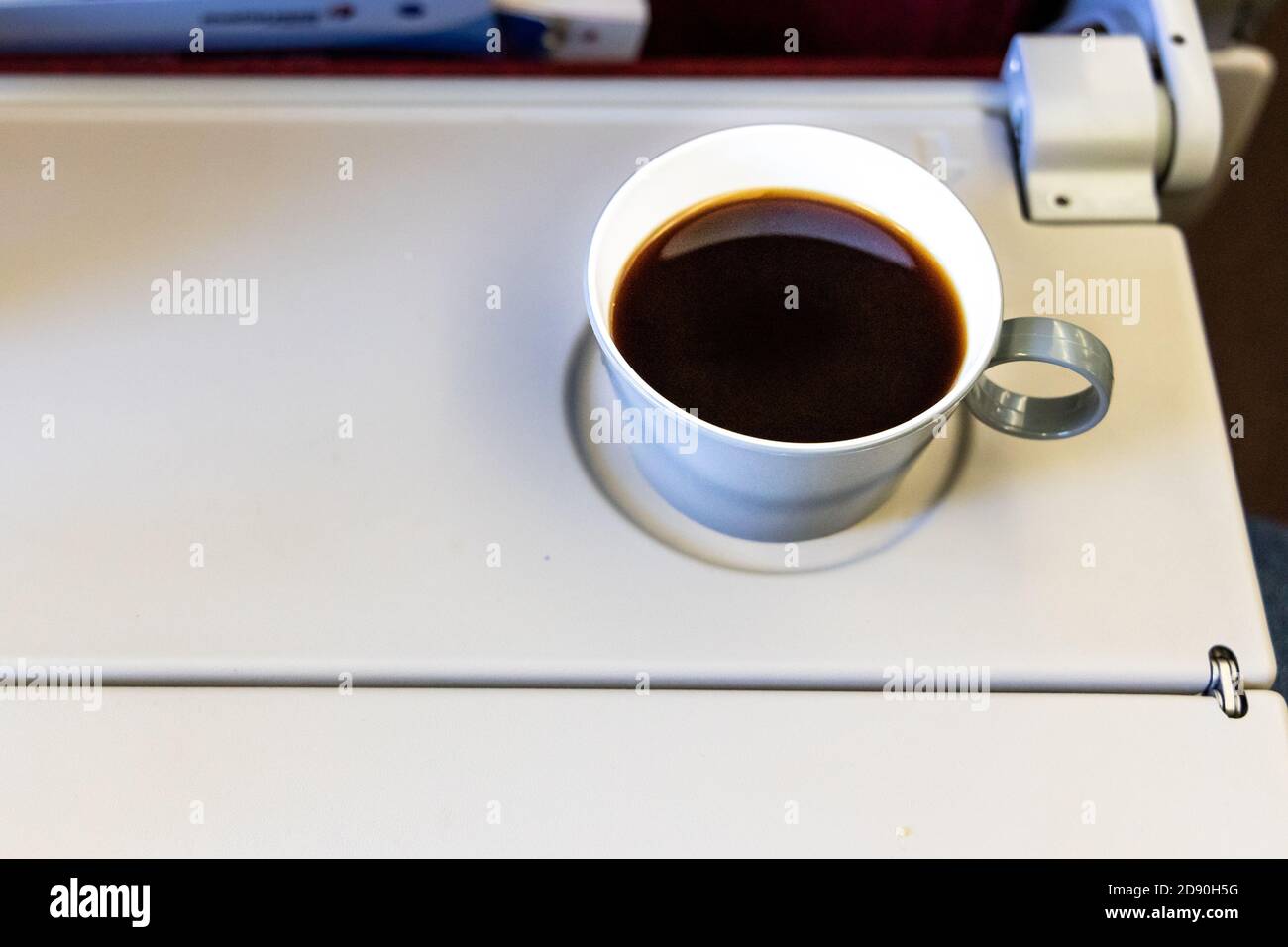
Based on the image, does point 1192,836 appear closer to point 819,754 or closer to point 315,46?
point 819,754

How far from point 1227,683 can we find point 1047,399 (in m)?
0.13

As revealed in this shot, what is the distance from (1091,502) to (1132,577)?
36 mm

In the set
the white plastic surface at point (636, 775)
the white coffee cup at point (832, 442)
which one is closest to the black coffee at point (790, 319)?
the white coffee cup at point (832, 442)

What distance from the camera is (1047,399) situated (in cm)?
50

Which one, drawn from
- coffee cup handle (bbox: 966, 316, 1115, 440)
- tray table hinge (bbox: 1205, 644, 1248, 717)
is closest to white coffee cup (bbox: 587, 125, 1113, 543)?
coffee cup handle (bbox: 966, 316, 1115, 440)

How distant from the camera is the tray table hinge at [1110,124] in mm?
572

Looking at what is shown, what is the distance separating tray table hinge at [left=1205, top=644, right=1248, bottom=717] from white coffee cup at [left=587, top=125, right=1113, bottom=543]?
107 mm

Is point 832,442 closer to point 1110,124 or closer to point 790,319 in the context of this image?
point 790,319

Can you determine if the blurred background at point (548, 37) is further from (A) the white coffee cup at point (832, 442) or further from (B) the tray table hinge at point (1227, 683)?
(B) the tray table hinge at point (1227, 683)

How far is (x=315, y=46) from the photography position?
2.17 feet

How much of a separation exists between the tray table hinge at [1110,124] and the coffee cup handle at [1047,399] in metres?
0.12

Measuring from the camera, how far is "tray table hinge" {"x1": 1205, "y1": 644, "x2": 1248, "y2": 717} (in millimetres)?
469

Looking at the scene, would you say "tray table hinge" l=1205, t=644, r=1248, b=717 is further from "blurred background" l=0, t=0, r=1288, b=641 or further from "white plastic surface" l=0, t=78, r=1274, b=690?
"blurred background" l=0, t=0, r=1288, b=641
